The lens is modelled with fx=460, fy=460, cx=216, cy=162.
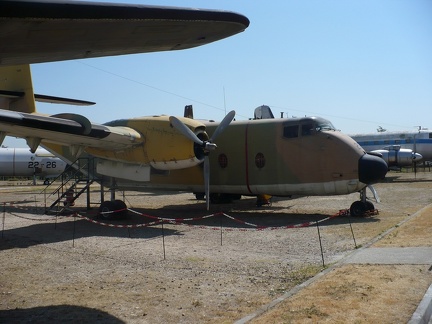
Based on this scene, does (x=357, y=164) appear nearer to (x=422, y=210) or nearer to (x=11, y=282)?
(x=422, y=210)

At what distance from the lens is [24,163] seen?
5069cm

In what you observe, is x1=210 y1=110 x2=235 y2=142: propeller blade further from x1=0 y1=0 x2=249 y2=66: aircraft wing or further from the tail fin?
x1=0 y1=0 x2=249 y2=66: aircraft wing

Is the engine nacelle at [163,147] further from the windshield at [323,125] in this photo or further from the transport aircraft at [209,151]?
the windshield at [323,125]

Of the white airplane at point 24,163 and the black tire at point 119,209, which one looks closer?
the black tire at point 119,209

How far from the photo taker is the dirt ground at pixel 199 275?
6.15 metres

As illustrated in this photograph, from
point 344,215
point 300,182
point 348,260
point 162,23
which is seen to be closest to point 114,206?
point 300,182

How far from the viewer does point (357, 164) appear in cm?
1540

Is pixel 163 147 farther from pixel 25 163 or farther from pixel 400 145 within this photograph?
pixel 25 163

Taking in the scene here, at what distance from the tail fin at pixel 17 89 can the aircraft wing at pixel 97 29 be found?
12848 millimetres

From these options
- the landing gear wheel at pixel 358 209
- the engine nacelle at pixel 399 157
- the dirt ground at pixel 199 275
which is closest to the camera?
the dirt ground at pixel 199 275

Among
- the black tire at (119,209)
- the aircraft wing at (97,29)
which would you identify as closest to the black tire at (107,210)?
the black tire at (119,209)

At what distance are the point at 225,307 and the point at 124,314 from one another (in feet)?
4.54

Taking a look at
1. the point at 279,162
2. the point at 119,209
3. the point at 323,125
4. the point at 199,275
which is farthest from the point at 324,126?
the point at 199,275

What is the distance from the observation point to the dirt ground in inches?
242
